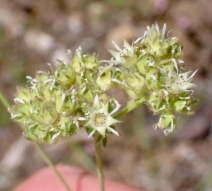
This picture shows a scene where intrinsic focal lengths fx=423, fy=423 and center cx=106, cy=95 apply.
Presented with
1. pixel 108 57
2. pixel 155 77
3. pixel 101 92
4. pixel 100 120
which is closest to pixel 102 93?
pixel 101 92

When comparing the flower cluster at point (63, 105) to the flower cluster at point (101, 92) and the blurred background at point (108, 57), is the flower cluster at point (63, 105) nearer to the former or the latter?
the flower cluster at point (101, 92)

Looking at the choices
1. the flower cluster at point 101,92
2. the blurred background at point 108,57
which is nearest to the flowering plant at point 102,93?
the flower cluster at point 101,92

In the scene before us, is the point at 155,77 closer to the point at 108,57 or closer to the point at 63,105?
the point at 63,105

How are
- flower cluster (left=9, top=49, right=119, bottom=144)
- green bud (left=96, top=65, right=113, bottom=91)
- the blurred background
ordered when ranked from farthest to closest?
the blurred background, green bud (left=96, top=65, right=113, bottom=91), flower cluster (left=9, top=49, right=119, bottom=144)

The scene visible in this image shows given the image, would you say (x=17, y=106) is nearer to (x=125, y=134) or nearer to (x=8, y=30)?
(x=125, y=134)

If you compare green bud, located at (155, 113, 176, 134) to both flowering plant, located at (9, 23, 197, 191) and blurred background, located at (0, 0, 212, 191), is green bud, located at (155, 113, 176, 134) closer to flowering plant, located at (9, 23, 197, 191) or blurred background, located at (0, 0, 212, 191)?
flowering plant, located at (9, 23, 197, 191)

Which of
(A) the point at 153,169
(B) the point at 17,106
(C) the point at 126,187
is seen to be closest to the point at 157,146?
(A) the point at 153,169

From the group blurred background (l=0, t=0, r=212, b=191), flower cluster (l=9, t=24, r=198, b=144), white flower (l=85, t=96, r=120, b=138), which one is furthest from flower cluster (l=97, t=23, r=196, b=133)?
blurred background (l=0, t=0, r=212, b=191)
